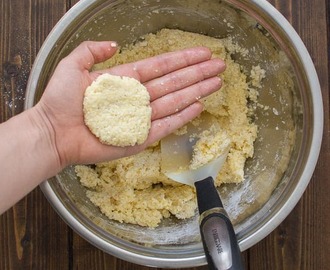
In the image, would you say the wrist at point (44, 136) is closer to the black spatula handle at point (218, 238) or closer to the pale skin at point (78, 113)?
the pale skin at point (78, 113)

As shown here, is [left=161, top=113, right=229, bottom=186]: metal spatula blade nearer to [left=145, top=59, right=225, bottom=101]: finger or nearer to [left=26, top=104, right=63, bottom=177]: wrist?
[left=145, top=59, right=225, bottom=101]: finger

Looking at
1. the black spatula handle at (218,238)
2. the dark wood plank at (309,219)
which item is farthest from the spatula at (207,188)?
the dark wood plank at (309,219)

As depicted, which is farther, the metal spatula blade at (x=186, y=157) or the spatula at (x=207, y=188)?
the metal spatula blade at (x=186, y=157)

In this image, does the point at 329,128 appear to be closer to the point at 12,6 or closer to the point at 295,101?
the point at 295,101

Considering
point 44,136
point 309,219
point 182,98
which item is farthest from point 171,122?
point 309,219

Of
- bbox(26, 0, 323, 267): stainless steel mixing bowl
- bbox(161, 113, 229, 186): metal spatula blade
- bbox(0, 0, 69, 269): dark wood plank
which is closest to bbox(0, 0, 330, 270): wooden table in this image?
bbox(0, 0, 69, 269): dark wood plank

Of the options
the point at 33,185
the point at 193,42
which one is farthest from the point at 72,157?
the point at 193,42
